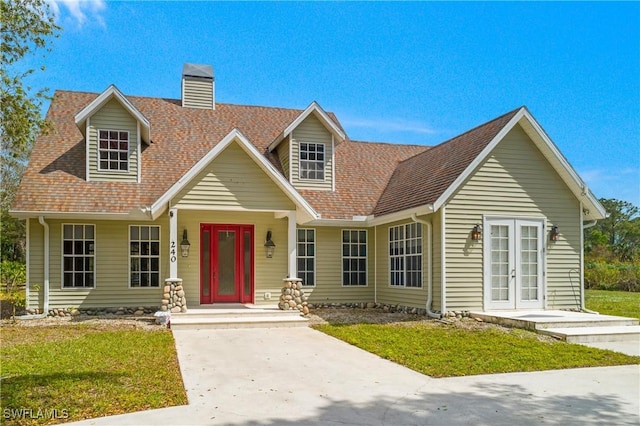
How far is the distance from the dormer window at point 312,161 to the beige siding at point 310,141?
0.37ft

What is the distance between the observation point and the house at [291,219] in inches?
556

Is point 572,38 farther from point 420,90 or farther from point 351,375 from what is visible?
point 351,375

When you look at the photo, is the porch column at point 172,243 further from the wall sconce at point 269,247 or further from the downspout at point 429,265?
the downspout at point 429,265

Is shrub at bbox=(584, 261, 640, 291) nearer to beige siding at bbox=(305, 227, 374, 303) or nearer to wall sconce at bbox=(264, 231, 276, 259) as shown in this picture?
beige siding at bbox=(305, 227, 374, 303)

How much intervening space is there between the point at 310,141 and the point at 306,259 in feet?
→ 12.0

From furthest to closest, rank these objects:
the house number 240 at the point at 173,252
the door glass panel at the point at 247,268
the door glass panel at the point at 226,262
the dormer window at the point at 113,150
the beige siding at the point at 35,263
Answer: the door glass panel at the point at 247,268 < the door glass panel at the point at 226,262 < the dormer window at the point at 113,150 < the beige siding at the point at 35,263 < the house number 240 at the point at 173,252

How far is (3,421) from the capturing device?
555 centimetres

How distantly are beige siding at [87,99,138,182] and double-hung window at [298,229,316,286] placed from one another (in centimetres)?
505

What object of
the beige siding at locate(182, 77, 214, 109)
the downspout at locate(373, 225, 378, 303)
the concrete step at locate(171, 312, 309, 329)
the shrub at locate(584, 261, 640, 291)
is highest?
the beige siding at locate(182, 77, 214, 109)

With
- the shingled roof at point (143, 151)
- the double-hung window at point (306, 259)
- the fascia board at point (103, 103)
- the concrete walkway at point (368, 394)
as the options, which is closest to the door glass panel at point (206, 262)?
the shingled roof at point (143, 151)

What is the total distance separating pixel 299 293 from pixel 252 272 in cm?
200

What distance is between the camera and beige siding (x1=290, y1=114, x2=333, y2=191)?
17.6 metres

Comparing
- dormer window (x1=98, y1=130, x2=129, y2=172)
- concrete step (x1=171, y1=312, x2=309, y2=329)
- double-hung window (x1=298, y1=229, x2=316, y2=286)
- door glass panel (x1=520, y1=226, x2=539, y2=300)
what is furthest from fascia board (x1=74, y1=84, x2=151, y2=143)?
door glass panel (x1=520, y1=226, x2=539, y2=300)

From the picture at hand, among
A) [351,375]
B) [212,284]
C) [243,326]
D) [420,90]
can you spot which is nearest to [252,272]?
[212,284]
